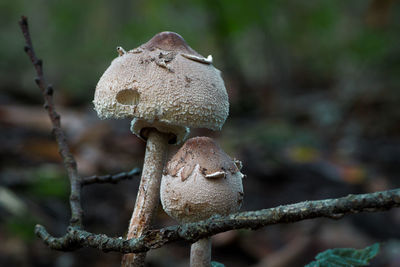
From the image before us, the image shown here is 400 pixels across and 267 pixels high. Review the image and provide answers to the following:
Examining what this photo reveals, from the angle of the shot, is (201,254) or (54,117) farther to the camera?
(54,117)

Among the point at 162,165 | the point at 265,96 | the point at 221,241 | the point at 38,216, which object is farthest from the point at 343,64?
the point at 162,165

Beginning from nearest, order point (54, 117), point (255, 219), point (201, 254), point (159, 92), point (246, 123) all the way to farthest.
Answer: point (255, 219) < point (159, 92) < point (201, 254) < point (54, 117) < point (246, 123)

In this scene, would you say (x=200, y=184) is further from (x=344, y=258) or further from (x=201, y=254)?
(x=344, y=258)

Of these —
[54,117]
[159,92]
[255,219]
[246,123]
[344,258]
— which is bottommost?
[255,219]

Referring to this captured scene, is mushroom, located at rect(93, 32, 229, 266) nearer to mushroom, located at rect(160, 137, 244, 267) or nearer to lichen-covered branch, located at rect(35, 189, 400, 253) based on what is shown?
mushroom, located at rect(160, 137, 244, 267)

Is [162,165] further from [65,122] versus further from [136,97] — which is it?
[65,122]

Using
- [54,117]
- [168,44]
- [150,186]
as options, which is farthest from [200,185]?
[54,117]

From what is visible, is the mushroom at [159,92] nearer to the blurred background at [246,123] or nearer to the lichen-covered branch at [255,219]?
the lichen-covered branch at [255,219]
